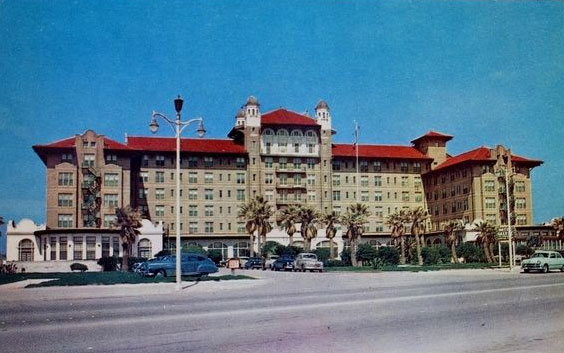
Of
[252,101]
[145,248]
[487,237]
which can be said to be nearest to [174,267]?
[145,248]

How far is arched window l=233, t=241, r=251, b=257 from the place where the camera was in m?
82.7

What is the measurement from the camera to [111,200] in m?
74.5

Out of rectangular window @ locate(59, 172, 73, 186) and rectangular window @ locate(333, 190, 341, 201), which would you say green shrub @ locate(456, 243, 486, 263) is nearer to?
rectangular window @ locate(333, 190, 341, 201)

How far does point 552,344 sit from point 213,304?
10.1 metres

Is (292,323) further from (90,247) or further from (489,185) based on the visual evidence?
(489,185)

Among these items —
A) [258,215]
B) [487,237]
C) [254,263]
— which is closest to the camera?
[254,263]

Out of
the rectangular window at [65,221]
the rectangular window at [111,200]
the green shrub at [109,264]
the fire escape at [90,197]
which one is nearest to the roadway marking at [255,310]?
the green shrub at [109,264]

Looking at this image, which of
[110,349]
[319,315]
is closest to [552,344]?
[319,315]

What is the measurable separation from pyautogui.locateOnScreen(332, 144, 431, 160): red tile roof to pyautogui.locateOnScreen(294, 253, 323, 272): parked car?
149 feet

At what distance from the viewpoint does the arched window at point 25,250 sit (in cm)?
6206

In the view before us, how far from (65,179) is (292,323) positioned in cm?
6548

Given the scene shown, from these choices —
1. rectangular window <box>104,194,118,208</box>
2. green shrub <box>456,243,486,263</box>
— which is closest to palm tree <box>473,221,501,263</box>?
green shrub <box>456,243,486,263</box>

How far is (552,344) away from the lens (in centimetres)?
1033

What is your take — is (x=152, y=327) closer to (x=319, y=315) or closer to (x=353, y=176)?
(x=319, y=315)
